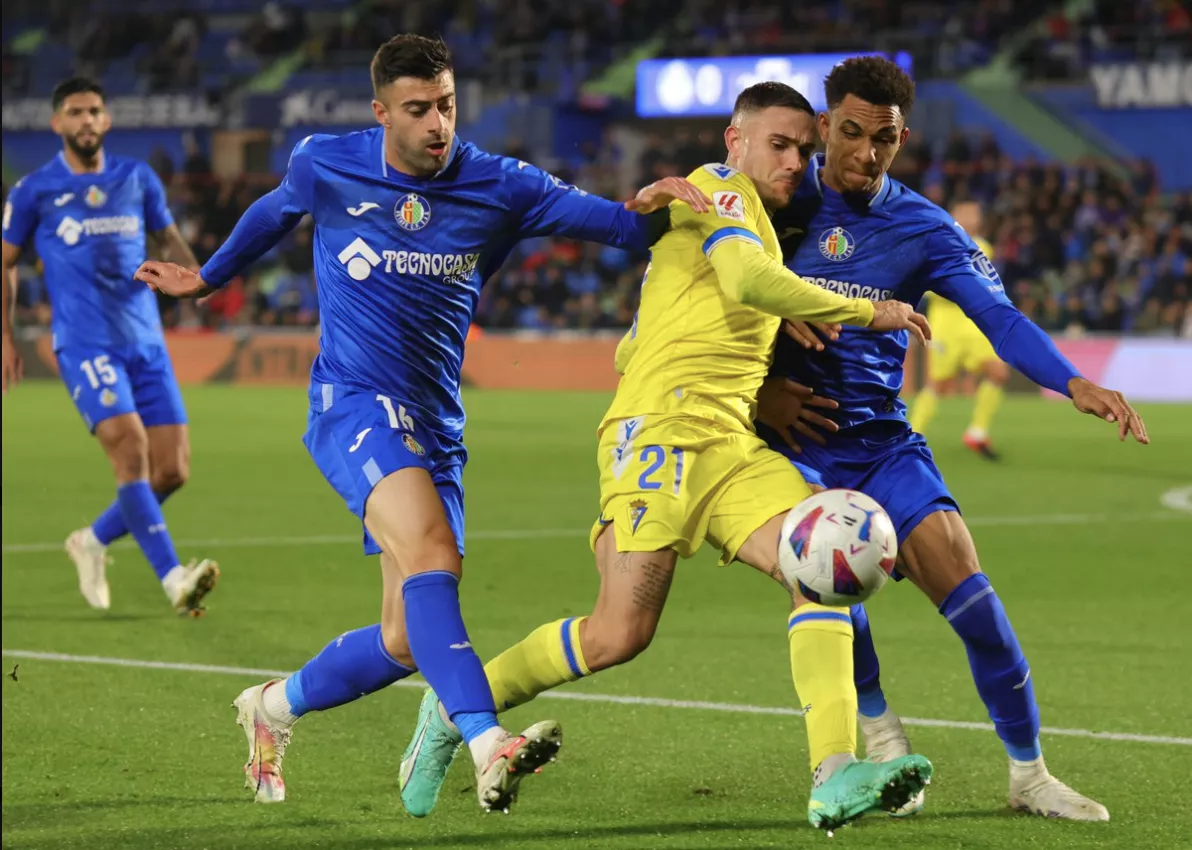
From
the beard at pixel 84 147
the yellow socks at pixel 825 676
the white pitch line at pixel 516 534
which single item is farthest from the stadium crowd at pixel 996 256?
the yellow socks at pixel 825 676

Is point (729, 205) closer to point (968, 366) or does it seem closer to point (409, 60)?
point (409, 60)

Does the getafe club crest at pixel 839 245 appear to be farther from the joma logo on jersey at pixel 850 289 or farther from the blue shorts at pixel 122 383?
the blue shorts at pixel 122 383

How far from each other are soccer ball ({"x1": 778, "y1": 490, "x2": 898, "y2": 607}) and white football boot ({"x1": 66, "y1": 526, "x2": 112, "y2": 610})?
16.6 feet

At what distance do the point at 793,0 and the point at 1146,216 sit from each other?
9.17 m

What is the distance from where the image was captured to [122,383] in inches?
348

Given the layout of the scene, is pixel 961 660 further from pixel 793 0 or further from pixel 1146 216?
pixel 793 0

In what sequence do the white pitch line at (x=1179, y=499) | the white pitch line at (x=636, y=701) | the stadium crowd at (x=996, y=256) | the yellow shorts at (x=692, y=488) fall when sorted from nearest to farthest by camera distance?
the yellow shorts at (x=692, y=488), the white pitch line at (x=636, y=701), the white pitch line at (x=1179, y=499), the stadium crowd at (x=996, y=256)

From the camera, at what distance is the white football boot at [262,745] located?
514 cm

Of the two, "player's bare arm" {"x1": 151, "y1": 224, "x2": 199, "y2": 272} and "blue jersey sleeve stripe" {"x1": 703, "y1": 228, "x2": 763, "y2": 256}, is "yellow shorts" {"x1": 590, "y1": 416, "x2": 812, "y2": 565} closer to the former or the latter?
"blue jersey sleeve stripe" {"x1": 703, "y1": 228, "x2": 763, "y2": 256}

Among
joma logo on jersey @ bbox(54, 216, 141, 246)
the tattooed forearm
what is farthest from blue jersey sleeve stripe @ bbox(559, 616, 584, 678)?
joma logo on jersey @ bbox(54, 216, 141, 246)

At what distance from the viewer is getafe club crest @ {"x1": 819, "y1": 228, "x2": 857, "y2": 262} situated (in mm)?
5301

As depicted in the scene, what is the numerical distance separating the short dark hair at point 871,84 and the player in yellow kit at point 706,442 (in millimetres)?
168

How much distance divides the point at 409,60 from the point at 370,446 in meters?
1.06

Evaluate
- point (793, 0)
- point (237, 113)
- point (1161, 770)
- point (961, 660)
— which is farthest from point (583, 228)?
point (237, 113)
